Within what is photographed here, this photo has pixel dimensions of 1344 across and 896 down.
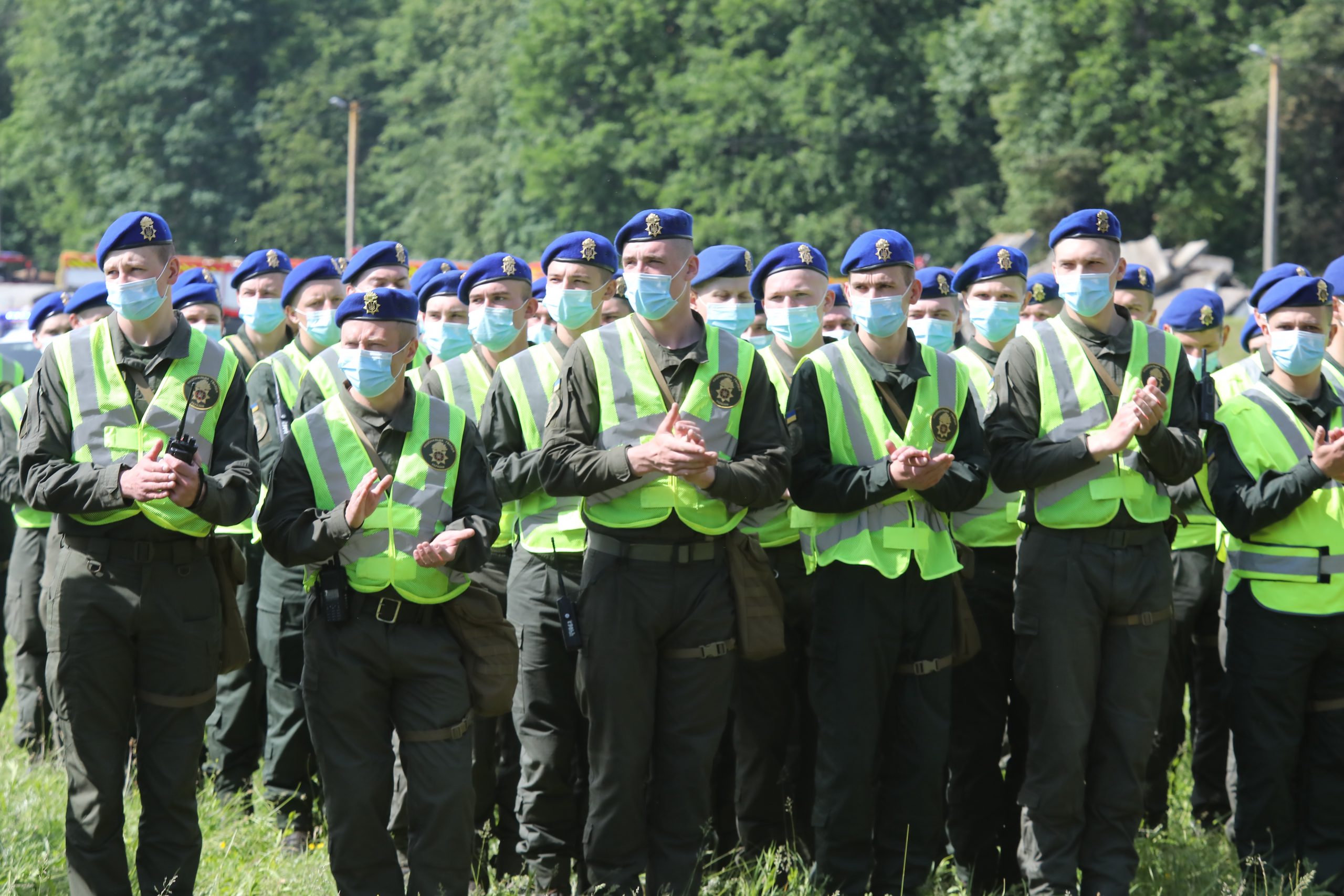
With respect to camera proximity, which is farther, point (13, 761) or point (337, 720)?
point (13, 761)

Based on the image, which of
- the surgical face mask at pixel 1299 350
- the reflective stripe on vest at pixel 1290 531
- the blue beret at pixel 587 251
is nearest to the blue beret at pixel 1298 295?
the surgical face mask at pixel 1299 350

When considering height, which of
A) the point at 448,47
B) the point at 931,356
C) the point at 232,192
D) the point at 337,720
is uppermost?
the point at 931,356

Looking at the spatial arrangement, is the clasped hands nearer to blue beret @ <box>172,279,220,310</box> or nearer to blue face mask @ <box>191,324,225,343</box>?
blue face mask @ <box>191,324,225,343</box>

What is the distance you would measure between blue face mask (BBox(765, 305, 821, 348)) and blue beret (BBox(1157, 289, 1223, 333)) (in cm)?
210

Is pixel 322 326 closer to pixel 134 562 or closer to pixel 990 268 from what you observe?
pixel 134 562

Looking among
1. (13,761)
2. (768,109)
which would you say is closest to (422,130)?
(768,109)

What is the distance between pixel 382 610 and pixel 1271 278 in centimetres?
412

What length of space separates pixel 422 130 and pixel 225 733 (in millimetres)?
53816


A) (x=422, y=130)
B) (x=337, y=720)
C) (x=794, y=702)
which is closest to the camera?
(x=337, y=720)

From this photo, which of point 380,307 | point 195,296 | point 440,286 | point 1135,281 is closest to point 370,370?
point 380,307

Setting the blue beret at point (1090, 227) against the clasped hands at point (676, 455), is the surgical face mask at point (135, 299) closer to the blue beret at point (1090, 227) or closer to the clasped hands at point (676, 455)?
the clasped hands at point (676, 455)

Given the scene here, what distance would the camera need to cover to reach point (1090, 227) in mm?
6160

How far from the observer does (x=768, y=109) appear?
45.9 metres

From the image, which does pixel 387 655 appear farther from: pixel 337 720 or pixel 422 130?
pixel 422 130
